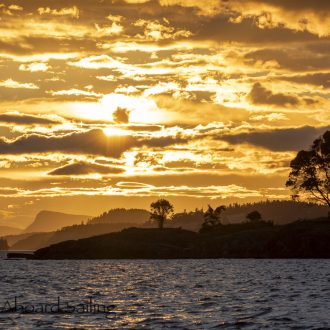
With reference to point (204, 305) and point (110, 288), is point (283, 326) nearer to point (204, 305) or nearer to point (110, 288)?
point (204, 305)

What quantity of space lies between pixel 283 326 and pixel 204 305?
52.8 feet

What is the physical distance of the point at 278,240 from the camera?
200 m

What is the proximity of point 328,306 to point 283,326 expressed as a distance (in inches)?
505

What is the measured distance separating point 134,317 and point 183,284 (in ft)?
136

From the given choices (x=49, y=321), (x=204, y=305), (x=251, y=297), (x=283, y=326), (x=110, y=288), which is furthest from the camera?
(x=110, y=288)

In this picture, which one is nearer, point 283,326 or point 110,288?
point 283,326

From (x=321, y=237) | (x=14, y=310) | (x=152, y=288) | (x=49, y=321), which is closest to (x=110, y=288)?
(x=152, y=288)

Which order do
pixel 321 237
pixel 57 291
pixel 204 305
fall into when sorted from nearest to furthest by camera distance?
1. pixel 204 305
2. pixel 57 291
3. pixel 321 237

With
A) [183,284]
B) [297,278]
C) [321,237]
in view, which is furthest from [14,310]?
[321,237]

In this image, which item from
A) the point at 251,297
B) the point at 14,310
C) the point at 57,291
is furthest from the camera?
the point at 57,291

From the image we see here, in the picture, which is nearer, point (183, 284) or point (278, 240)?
point (183, 284)

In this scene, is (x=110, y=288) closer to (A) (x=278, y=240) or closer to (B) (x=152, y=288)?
(B) (x=152, y=288)

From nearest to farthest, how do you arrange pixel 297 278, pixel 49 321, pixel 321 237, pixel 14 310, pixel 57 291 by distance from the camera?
pixel 49 321
pixel 14 310
pixel 57 291
pixel 297 278
pixel 321 237

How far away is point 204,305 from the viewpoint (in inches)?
2537
